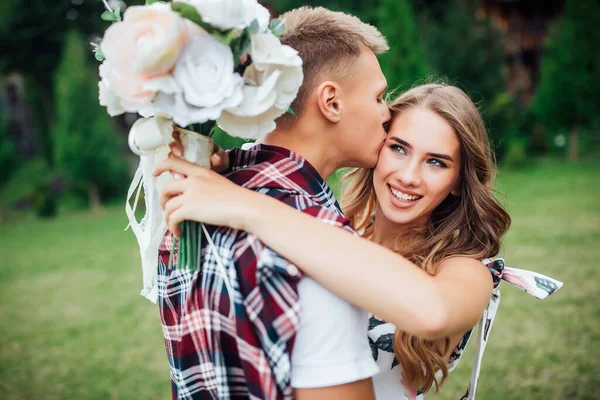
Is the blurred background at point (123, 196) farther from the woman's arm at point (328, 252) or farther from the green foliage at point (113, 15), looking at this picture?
the woman's arm at point (328, 252)

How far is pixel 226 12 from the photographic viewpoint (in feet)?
4.40

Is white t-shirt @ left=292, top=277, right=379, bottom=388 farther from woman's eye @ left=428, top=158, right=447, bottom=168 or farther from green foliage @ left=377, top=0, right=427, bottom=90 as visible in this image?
green foliage @ left=377, top=0, right=427, bottom=90

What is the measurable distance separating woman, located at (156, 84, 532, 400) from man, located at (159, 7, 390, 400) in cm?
7

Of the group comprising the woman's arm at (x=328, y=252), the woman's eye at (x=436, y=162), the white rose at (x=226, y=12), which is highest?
the white rose at (x=226, y=12)

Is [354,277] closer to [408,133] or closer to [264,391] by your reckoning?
[264,391]

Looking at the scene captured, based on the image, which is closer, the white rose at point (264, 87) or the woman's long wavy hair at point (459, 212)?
the white rose at point (264, 87)

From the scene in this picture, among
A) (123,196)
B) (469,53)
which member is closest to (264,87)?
(123,196)

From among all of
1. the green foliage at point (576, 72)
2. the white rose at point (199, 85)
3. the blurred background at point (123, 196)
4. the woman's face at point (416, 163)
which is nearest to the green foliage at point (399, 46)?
the blurred background at point (123, 196)

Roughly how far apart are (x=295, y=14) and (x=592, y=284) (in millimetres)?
6608

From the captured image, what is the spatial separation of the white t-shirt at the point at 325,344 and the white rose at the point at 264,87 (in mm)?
489

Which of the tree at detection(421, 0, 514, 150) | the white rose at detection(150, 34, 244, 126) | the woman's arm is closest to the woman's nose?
the woman's arm

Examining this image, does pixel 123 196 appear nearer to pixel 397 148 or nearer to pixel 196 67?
pixel 397 148

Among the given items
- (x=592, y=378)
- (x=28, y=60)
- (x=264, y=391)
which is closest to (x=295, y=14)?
(x=264, y=391)

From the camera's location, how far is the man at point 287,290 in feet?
4.60
